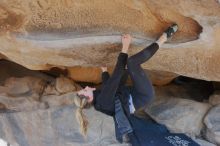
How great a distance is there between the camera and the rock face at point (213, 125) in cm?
282

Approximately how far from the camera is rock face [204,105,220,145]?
2818 millimetres

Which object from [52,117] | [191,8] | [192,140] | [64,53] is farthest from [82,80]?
[191,8]

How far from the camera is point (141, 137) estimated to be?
104 inches

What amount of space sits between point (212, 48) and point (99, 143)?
1.03m

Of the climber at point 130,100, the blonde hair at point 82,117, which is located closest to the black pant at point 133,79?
the climber at point 130,100

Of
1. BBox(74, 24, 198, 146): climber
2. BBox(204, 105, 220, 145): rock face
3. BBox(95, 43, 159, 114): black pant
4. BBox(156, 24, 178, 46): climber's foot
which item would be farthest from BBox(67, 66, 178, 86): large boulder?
BBox(156, 24, 178, 46): climber's foot

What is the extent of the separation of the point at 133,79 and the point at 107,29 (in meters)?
0.31

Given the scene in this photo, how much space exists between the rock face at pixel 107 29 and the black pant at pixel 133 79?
0.15 metres

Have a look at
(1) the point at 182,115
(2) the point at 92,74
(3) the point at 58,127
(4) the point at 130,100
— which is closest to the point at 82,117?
(3) the point at 58,127

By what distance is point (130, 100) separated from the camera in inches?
97.2

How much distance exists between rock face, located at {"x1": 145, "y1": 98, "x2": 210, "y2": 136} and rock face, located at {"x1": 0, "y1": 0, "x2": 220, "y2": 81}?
443 mm

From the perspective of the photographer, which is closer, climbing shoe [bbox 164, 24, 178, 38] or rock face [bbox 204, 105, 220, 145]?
climbing shoe [bbox 164, 24, 178, 38]

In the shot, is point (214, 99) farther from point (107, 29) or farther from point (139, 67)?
point (107, 29)

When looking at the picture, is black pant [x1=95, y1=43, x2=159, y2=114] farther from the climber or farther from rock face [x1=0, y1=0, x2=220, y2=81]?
rock face [x1=0, y1=0, x2=220, y2=81]
